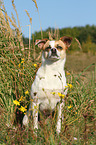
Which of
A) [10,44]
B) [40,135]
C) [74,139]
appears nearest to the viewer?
[74,139]

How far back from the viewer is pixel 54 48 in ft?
8.46

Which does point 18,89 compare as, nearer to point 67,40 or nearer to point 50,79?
point 50,79

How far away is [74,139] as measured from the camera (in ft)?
7.90

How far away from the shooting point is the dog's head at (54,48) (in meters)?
2.55

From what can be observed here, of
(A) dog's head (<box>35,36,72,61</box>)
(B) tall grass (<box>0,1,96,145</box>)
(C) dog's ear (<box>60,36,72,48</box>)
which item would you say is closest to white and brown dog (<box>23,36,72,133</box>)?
(A) dog's head (<box>35,36,72,61</box>)

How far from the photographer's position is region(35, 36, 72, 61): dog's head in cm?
255

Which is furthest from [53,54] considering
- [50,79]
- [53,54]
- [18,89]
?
[18,89]

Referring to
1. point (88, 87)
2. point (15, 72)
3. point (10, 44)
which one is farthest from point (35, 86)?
point (88, 87)

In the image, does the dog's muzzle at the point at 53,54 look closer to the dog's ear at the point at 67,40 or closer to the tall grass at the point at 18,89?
the dog's ear at the point at 67,40

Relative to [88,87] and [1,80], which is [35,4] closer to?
[1,80]

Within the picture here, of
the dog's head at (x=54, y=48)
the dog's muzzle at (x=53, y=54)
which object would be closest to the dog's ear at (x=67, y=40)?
the dog's head at (x=54, y=48)

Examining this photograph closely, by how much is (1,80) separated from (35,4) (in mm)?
1392

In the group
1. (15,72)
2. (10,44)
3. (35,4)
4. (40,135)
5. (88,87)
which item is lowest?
(40,135)

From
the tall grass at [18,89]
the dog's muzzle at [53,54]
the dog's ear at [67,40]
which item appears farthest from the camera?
the tall grass at [18,89]
